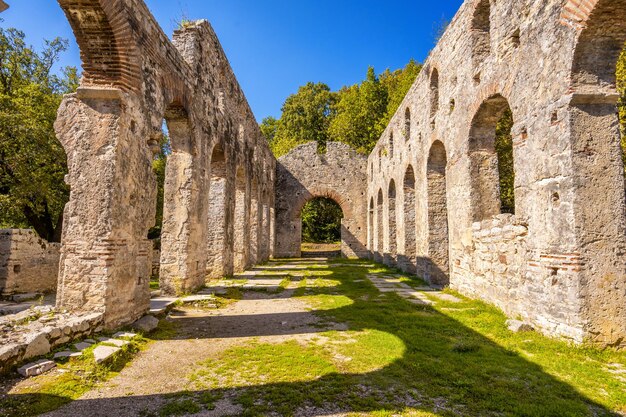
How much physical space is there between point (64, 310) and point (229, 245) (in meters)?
6.56

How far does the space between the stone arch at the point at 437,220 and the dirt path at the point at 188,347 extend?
4.37 meters

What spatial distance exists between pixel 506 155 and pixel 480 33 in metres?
9.37

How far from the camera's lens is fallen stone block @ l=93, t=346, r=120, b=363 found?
381 cm

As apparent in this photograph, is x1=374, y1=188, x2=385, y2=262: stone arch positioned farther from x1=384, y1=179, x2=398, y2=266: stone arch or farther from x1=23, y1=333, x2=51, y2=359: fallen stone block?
x1=23, y1=333, x2=51, y2=359: fallen stone block

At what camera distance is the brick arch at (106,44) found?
495 cm

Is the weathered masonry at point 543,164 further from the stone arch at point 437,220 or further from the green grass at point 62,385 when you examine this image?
the green grass at point 62,385

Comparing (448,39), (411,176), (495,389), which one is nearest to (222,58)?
(448,39)

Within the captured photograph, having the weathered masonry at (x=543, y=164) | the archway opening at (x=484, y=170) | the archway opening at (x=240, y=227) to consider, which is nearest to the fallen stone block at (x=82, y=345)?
the weathered masonry at (x=543, y=164)

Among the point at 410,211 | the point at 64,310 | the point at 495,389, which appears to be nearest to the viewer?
the point at 495,389

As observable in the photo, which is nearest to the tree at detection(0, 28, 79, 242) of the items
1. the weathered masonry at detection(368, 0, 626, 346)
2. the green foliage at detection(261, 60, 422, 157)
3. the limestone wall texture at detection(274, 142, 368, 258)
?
the limestone wall texture at detection(274, 142, 368, 258)

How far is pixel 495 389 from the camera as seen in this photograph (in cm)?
333

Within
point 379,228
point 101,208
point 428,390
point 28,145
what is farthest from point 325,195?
point 428,390

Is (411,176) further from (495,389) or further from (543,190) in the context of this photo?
(495,389)

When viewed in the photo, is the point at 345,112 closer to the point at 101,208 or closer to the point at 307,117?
the point at 307,117
